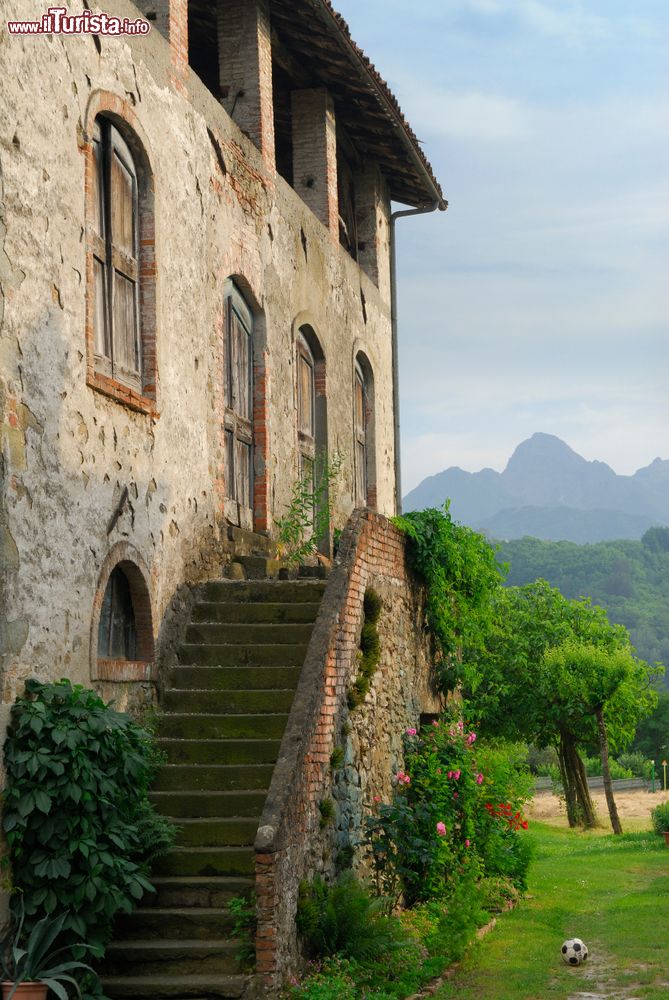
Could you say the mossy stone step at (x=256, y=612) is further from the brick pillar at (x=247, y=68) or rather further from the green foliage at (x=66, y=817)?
the brick pillar at (x=247, y=68)

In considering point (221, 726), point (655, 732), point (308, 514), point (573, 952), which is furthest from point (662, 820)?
point (655, 732)

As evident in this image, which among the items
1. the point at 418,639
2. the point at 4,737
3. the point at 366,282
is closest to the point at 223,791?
the point at 4,737

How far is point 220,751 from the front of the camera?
8.73m

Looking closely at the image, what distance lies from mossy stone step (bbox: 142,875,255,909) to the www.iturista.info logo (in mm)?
5387

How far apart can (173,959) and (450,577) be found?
5.88 meters

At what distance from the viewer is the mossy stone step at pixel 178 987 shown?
705 cm

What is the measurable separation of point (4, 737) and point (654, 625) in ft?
370

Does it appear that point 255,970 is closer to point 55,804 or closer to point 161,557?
point 55,804

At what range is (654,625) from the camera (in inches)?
4510

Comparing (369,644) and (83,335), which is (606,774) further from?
(83,335)

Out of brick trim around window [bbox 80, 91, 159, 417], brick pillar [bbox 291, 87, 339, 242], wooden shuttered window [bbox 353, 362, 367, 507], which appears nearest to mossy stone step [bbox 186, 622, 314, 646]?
brick trim around window [bbox 80, 91, 159, 417]

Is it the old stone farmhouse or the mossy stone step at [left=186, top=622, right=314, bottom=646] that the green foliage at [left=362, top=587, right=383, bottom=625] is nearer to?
the old stone farmhouse

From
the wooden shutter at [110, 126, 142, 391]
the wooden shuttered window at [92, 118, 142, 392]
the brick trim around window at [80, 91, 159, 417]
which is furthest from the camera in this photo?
the wooden shutter at [110, 126, 142, 391]

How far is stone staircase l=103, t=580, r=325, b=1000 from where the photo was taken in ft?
23.9
